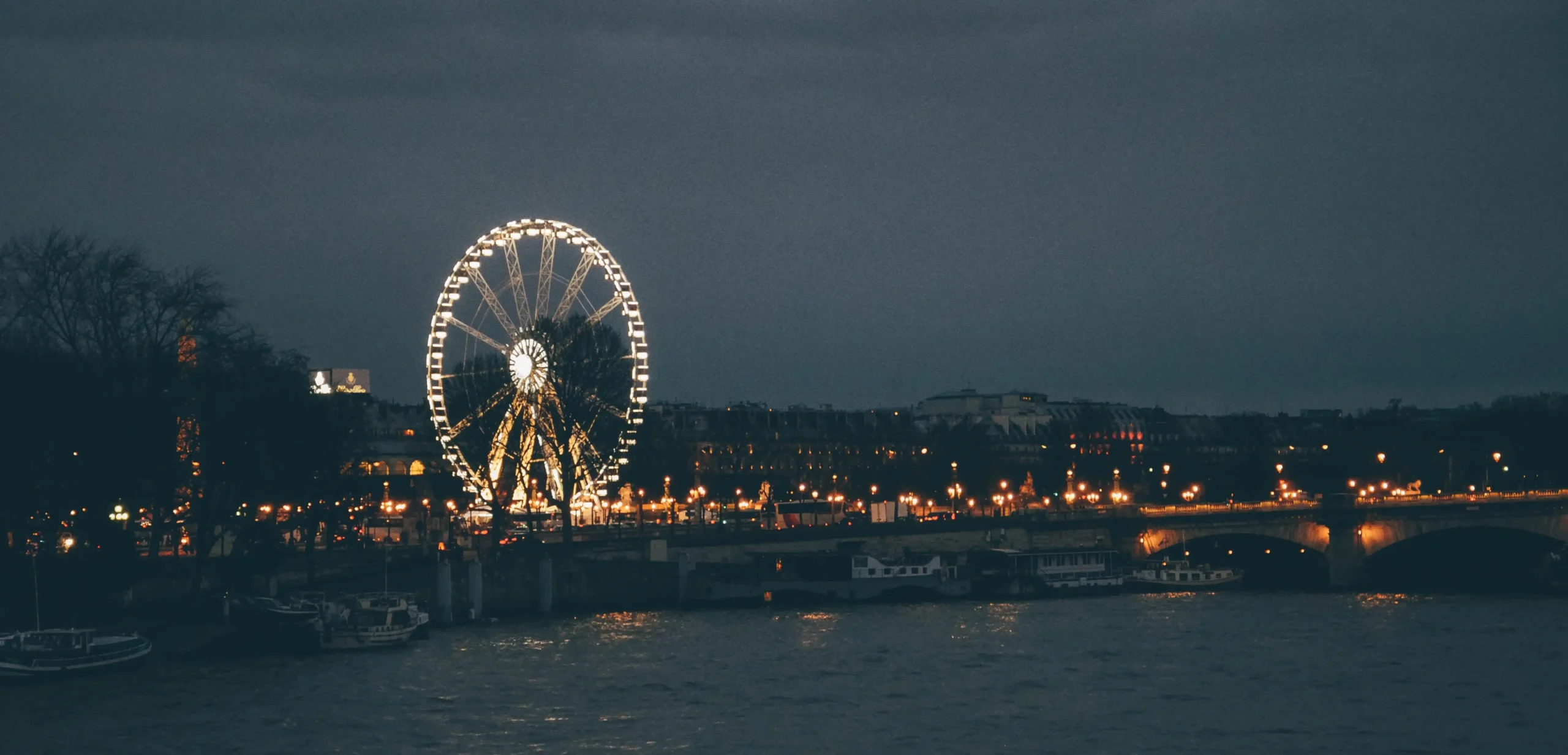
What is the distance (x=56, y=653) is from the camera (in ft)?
152

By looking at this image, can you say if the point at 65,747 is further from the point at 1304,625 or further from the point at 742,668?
the point at 1304,625

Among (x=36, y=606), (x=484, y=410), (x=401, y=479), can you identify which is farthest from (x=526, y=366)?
(x=401, y=479)

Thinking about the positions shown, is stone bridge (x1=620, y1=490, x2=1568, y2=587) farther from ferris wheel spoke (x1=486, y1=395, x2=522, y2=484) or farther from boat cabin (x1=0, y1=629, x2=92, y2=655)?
boat cabin (x1=0, y1=629, x2=92, y2=655)

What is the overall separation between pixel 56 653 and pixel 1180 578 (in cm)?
4600

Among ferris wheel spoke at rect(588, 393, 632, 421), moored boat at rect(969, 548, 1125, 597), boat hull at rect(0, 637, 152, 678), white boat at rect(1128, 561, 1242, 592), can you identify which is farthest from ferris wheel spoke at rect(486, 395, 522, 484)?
boat hull at rect(0, 637, 152, 678)

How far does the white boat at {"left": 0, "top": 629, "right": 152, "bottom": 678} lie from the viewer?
46.0 metres

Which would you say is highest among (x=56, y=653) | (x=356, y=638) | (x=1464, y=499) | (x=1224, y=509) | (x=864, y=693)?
(x=1224, y=509)

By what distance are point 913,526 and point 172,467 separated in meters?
33.0

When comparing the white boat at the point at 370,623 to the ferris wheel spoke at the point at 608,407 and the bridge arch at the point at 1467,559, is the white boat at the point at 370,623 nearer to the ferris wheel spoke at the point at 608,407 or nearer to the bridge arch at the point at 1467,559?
the ferris wheel spoke at the point at 608,407

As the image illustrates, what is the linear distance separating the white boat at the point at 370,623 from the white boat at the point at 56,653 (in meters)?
6.82

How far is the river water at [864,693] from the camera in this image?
3831 cm

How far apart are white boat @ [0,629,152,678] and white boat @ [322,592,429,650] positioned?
682 centimetres

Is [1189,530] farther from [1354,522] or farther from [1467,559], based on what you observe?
[1467,559]

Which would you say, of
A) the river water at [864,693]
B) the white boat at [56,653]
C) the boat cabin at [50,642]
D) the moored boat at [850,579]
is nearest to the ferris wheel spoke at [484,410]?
the moored boat at [850,579]
